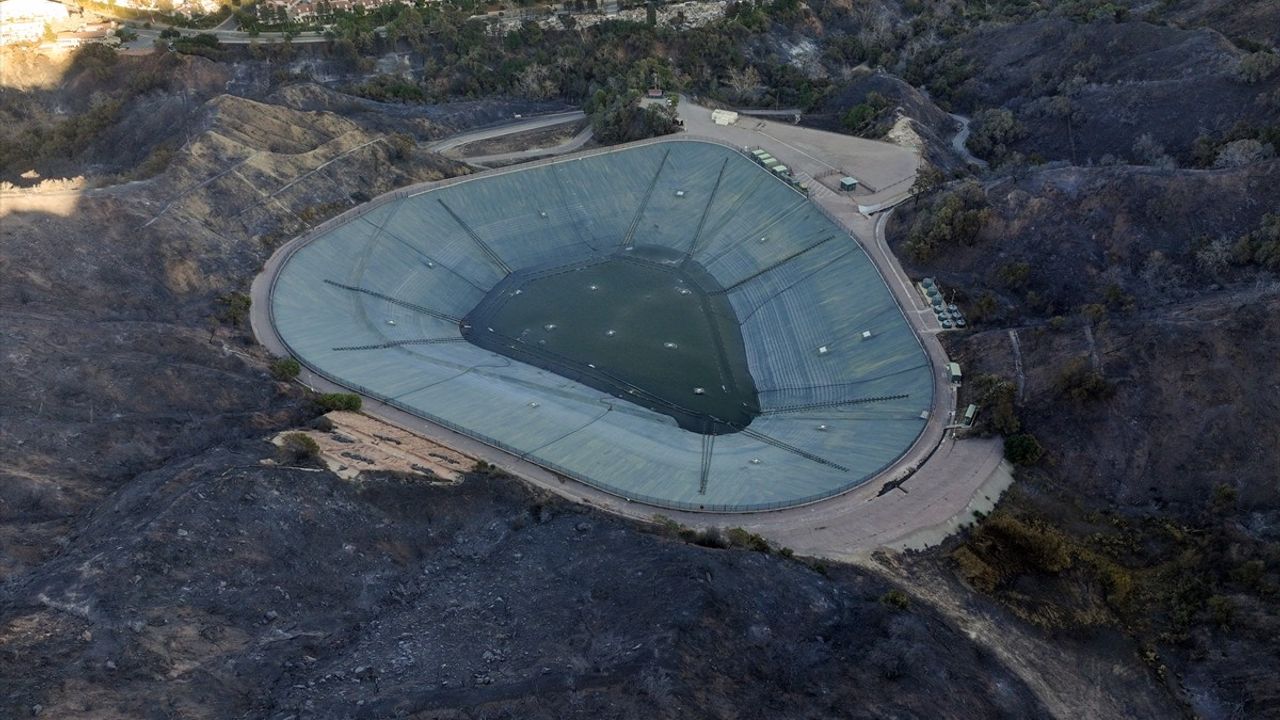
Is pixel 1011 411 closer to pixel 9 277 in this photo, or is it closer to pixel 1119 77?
pixel 1119 77

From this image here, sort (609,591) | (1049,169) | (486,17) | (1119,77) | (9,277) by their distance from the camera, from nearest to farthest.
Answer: (609,591)
(9,277)
(1049,169)
(1119,77)
(486,17)

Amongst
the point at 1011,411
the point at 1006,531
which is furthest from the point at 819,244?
the point at 1006,531

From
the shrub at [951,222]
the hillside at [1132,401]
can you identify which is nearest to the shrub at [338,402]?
the hillside at [1132,401]

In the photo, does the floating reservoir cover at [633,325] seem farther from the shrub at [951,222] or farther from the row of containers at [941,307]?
the shrub at [951,222]

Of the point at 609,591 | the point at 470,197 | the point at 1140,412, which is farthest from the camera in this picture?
the point at 470,197

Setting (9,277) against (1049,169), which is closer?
(9,277)

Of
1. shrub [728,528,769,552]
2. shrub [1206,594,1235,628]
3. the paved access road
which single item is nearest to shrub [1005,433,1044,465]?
shrub [1206,594,1235,628]
